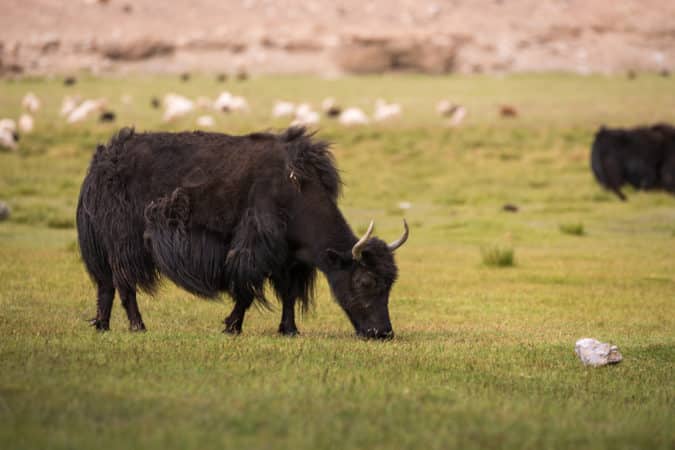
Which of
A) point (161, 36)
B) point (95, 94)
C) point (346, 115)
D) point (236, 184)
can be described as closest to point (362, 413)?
point (236, 184)

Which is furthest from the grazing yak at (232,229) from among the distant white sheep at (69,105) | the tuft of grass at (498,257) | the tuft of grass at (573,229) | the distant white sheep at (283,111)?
the distant white sheep at (69,105)

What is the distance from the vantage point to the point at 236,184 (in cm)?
967

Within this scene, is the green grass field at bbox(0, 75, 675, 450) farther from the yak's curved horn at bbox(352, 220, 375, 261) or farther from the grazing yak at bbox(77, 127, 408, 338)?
the yak's curved horn at bbox(352, 220, 375, 261)

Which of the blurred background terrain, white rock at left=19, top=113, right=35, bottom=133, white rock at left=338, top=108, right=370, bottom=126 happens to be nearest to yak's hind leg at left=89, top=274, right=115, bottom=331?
white rock at left=19, top=113, right=35, bottom=133

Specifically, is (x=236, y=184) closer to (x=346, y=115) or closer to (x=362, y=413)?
(x=362, y=413)

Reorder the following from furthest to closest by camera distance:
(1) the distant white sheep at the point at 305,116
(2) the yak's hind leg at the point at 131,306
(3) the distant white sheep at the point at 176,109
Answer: (3) the distant white sheep at the point at 176,109, (1) the distant white sheep at the point at 305,116, (2) the yak's hind leg at the point at 131,306

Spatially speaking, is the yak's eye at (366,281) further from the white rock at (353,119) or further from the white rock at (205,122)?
the white rock at (353,119)

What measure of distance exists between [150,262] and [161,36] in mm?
61113

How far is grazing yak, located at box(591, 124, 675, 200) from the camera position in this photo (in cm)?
2511

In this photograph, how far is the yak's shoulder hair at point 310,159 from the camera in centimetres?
974

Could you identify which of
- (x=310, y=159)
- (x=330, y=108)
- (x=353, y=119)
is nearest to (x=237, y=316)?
(x=310, y=159)

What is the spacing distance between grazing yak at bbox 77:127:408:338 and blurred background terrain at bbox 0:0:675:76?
2013 inches

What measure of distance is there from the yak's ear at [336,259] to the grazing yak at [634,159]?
1651 centimetres

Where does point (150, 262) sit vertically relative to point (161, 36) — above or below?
above
